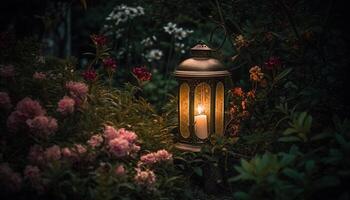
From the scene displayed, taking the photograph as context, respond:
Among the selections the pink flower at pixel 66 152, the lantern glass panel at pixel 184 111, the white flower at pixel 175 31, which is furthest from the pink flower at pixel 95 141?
the white flower at pixel 175 31

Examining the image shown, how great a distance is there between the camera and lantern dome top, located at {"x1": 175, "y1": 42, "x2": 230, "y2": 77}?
361 cm

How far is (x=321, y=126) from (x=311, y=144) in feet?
0.60

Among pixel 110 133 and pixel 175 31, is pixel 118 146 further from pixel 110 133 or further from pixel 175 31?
pixel 175 31

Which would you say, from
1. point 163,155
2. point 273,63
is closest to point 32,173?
point 163,155

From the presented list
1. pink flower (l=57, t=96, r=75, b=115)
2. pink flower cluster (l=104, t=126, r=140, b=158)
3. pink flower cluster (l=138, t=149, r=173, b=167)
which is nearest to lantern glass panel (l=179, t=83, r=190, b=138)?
pink flower cluster (l=138, t=149, r=173, b=167)

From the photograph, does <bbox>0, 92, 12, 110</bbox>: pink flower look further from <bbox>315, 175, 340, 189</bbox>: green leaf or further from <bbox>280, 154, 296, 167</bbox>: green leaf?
<bbox>315, 175, 340, 189</bbox>: green leaf

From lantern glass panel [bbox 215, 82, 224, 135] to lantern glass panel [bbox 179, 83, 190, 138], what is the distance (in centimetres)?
26

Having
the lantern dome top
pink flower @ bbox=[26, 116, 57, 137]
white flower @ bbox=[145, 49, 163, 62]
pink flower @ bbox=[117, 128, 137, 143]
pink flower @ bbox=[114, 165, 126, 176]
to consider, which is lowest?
pink flower @ bbox=[114, 165, 126, 176]

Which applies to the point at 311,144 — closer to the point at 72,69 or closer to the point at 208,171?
the point at 208,171

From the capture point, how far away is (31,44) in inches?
152

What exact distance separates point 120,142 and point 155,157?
1.23ft

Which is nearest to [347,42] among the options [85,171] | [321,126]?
[321,126]

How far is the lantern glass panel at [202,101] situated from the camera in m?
3.71

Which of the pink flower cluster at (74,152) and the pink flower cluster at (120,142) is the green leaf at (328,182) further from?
the pink flower cluster at (74,152)
